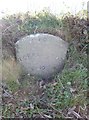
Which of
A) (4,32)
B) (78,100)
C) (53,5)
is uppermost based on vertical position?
(53,5)

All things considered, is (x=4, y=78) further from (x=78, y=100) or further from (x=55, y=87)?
(x=78, y=100)

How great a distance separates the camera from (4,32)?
4191 millimetres

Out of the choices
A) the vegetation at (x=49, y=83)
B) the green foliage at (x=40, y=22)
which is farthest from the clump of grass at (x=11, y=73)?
the green foliage at (x=40, y=22)

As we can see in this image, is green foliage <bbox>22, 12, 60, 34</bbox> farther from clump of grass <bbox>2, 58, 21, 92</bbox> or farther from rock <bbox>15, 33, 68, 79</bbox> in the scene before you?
clump of grass <bbox>2, 58, 21, 92</bbox>

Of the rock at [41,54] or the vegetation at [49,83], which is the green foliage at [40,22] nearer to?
the vegetation at [49,83]

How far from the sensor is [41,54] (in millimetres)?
4090

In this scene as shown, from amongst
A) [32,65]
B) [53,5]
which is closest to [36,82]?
[32,65]

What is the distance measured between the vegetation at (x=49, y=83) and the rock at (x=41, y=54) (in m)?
0.08

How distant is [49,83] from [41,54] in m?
0.40

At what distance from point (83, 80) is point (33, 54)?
0.70m

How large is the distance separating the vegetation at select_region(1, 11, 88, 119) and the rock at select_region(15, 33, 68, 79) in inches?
3.3

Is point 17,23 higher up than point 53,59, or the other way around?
point 17,23

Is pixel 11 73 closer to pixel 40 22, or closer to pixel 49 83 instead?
pixel 49 83

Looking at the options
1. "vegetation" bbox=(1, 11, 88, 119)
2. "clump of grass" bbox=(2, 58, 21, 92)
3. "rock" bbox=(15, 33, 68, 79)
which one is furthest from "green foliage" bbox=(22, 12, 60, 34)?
"clump of grass" bbox=(2, 58, 21, 92)
